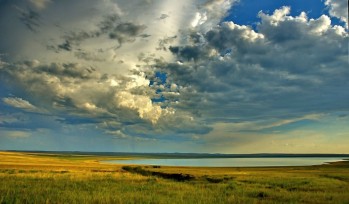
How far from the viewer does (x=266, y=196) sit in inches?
1051

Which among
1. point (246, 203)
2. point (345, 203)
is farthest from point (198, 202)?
point (345, 203)

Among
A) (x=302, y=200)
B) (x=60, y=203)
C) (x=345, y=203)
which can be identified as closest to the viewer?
(x=60, y=203)

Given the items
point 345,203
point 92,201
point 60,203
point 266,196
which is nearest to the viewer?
point 60,203

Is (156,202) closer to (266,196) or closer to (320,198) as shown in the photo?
(266,196)

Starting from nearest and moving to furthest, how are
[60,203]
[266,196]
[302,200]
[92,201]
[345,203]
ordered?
[60,203], [92,201], [345,203], [302,200], [266,196]

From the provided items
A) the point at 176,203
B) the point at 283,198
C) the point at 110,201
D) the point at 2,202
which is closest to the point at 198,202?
the point at 176,203

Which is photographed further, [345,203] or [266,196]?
[266,196]

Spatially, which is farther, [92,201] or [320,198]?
[320,198]

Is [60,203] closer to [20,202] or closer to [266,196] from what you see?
[20,202]

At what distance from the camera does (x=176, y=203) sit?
66.4 feet

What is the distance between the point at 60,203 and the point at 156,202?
572 centimetres

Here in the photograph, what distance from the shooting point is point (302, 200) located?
2373 centimetres

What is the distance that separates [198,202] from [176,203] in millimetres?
1573

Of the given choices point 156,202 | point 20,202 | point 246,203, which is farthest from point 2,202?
point 246,203
